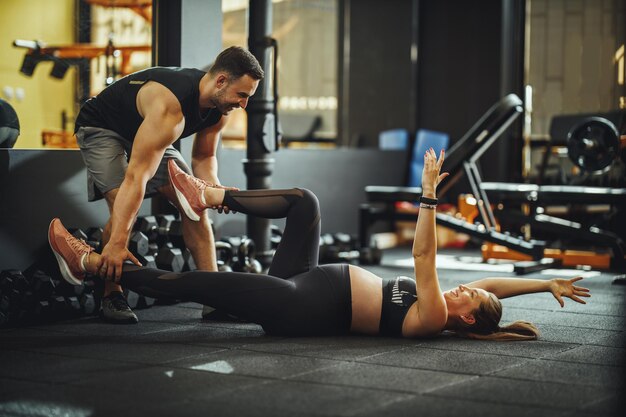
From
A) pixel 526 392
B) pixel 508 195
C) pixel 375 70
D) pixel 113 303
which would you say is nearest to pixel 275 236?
pixel 113 303

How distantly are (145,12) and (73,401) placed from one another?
2892 millimetres

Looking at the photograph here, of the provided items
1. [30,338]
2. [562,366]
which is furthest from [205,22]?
[562,366]

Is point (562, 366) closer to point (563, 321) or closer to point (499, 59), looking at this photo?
point (563, 321)

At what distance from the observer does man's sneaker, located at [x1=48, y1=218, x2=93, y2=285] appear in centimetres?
354

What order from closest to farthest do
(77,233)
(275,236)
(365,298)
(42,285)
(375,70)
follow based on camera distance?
(365,298) < (42,285) < (77,233) < (275,236) < (375,70)

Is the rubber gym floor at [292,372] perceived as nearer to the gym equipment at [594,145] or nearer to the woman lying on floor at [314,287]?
the woman lying on floor at [314,287]

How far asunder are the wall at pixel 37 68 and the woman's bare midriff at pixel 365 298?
72.3 inches

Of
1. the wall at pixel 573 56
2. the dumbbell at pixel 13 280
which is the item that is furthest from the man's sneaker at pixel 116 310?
the wall at pixel 573 56

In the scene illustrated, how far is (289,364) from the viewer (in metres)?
3.06

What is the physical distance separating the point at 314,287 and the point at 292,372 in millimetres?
491

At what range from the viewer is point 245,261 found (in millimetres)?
4828

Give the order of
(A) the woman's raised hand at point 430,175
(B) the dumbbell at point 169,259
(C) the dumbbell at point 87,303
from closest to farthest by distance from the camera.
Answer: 1. (A) the woman's raised hand at point 430,175
2. (C) the dumbbell at point 87,303
3. (B) the dumbbell at point 169,259

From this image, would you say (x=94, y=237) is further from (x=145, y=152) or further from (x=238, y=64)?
(x=238, y=64)

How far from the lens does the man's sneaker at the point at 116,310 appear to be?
3906mm
